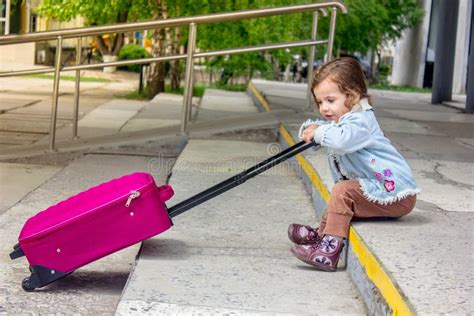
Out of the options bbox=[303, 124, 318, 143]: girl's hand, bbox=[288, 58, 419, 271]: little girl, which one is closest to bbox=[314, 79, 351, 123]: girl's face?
bbox=[288, 58, 419, 271]: little girl

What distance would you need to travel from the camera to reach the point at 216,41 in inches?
566

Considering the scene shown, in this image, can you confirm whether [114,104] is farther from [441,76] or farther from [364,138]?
[364,138]

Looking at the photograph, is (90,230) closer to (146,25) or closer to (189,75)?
(146,25)

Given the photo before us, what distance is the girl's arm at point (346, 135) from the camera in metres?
3.38

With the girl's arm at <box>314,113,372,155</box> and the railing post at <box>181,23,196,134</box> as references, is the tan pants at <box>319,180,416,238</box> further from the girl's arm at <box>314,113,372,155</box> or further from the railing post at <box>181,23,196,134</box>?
the railing post at <box>181,23,196,134</box>

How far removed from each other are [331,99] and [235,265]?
847 millimetres

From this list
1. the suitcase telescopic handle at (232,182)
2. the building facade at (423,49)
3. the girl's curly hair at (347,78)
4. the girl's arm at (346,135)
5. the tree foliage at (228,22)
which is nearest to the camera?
the girl's arm at (346,135)

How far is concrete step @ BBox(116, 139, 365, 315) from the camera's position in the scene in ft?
9.72

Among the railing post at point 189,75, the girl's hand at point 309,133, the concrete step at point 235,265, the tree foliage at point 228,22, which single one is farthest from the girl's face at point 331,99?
the tree foliage at point 228,22

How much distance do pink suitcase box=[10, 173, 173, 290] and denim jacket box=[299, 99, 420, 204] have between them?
79 cm

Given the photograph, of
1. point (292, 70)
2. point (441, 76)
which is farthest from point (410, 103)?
point (292, 70)

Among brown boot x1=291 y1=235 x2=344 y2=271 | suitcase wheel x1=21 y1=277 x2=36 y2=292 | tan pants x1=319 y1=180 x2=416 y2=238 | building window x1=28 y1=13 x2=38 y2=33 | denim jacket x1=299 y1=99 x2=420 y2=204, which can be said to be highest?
building window x1=28 y1=13 x2=38 y2=33

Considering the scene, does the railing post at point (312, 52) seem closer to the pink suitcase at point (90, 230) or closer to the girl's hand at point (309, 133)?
the girl's hand at point (309, 133)

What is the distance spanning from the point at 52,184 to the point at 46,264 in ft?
7.72
